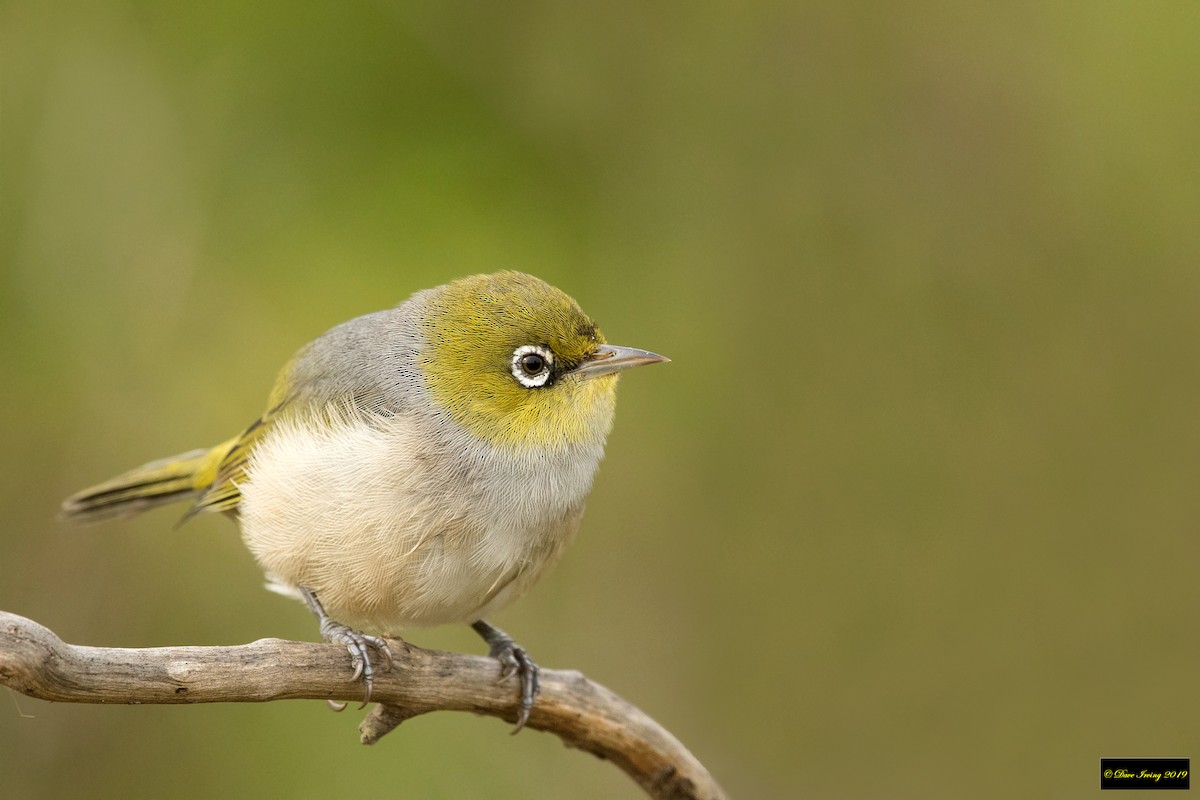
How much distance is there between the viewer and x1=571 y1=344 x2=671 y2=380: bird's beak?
5.20m

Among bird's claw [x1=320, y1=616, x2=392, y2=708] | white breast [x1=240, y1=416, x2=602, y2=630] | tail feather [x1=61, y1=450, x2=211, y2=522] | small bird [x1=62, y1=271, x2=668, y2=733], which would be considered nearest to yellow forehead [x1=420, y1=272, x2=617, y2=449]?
small bird [x1=62, y1=271, x2=668, y2=733]

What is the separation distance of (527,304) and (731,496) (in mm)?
3018

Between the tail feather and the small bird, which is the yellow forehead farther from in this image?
the tail feather

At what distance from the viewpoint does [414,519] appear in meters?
4.77

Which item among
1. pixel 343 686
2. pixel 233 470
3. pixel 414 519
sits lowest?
pixel 343 686

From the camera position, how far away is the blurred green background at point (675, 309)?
20.5 ft

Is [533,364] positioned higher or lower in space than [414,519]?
higher

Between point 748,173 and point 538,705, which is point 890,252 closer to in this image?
point 748,173

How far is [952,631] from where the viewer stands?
24.8 ft

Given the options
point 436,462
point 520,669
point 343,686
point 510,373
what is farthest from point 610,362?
point 343,686

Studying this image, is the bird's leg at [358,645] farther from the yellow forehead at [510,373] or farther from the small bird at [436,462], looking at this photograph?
the yellow forehead at [510,373]

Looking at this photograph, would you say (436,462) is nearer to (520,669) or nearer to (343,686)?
(343,686)

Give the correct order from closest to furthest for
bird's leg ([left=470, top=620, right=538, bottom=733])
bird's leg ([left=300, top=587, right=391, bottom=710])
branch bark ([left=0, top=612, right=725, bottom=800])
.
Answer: branch bark ([left=0, top=612, right=725, bottom=800]) < bird's leg ([left=300, top=587, right=391, bottom=710]) < bird's leg ([left=470, top=620, right=538, bottom=733])

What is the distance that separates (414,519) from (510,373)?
83 centimetres
